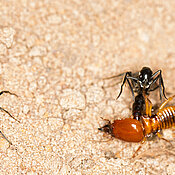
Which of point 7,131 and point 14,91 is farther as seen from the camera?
point 14,91

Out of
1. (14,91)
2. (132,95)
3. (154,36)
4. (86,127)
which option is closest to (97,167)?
(86,127)

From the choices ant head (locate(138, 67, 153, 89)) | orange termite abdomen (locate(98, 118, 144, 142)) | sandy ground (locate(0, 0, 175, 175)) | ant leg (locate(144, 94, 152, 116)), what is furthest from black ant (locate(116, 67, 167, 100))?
orange termite abdomen (locate(98, 118, 144, 142))

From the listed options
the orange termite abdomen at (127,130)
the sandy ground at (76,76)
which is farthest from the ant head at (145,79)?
the orange termite abdomen at (127,130)

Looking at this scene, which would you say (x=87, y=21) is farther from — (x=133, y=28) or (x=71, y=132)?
(x=71, y=132)

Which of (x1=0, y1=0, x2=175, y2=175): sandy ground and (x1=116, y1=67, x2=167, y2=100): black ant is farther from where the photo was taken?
(x1=116, y1=67, x2=167, y2=100): black ant

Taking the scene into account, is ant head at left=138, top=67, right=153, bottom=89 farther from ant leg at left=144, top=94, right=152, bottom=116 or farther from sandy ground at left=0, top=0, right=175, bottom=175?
sandy ground at left=0, top=0, right=175, bottom=175

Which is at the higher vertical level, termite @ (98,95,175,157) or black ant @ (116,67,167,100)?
black ant @ (116,67,167,100)
